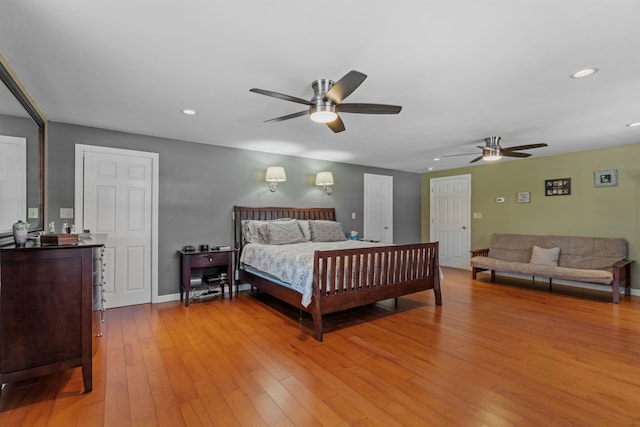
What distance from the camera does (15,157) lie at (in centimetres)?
249

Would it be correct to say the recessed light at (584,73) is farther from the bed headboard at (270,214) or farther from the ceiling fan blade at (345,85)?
the bed headboard at (270,214)

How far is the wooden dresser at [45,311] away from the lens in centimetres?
197

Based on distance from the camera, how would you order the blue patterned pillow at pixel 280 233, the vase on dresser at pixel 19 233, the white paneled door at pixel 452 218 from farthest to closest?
the white paneled door at pixel 452 218 → the blue patterned pillow at pixel 280 233 → the vase on dresser at pixel 19 233

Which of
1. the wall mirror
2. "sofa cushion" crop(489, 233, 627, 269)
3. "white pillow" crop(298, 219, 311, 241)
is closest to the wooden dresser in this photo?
the wall mirror

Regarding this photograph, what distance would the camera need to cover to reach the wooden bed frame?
3.11 meters

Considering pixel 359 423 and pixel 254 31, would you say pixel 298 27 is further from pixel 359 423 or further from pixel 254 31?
pixel 359 423

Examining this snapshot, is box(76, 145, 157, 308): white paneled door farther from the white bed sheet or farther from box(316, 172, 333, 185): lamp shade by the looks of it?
box(316, 172, 333, 185): lamp shade

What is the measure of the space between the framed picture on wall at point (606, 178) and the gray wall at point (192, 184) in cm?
451

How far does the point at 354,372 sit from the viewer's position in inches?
93.4

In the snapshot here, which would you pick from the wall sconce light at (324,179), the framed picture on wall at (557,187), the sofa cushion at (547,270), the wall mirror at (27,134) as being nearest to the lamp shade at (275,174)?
the wall sconce light at (324,179)

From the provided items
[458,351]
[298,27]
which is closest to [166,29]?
[298,27]

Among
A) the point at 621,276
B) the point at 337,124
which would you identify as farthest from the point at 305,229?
the point at 621,276

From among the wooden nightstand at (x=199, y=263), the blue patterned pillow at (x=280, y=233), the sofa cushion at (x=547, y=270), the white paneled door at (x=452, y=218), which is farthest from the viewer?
the white paneled door at (x=452, y=218)

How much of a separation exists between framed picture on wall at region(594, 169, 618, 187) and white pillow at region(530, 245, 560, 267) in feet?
4.06
